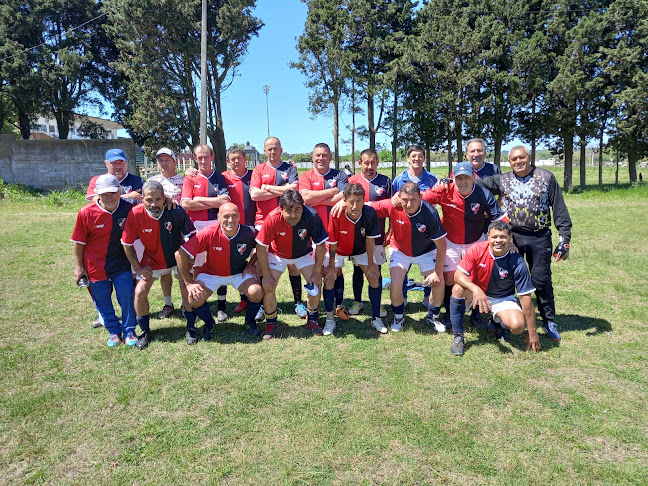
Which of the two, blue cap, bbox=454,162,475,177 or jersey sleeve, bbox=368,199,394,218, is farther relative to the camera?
jersey sleeve, bbox=368,199,394,218

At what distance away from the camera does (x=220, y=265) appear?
5.01 m

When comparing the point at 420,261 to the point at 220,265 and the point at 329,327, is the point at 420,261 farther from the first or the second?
the point at 220,265

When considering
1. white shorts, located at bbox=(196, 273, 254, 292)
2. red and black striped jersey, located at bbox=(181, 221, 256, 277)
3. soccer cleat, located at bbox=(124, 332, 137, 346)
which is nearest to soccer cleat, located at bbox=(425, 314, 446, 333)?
white shorts, located at bbox=(196, 273, 254, 292)

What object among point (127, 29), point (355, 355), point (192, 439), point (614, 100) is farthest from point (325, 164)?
point (614, 100)

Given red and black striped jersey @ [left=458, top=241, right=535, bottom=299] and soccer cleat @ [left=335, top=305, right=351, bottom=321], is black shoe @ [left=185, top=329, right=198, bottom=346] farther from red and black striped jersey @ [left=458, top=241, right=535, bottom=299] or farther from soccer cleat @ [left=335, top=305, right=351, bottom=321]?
red and black striped jersey @ [left=458, top=241, right=535, bottom=299]

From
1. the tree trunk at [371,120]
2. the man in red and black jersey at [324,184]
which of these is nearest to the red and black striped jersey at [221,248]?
the man in red and black jersey at [324,184]

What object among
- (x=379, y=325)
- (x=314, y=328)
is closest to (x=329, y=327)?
(x=314, y=328)

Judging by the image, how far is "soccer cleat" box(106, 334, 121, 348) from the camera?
471 cm

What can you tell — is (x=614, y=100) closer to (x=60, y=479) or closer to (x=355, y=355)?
(x=355, y=355)

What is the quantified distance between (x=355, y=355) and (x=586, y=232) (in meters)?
10.2

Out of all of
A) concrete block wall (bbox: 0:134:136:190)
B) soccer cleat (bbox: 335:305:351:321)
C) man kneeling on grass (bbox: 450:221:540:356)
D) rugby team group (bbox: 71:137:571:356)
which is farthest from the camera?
concrete block wall (bbox: 0:134:136:190)

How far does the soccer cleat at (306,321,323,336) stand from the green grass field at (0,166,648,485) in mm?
138

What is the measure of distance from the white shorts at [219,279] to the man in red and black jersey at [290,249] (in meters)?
0.29

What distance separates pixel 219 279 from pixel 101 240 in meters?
1.39
